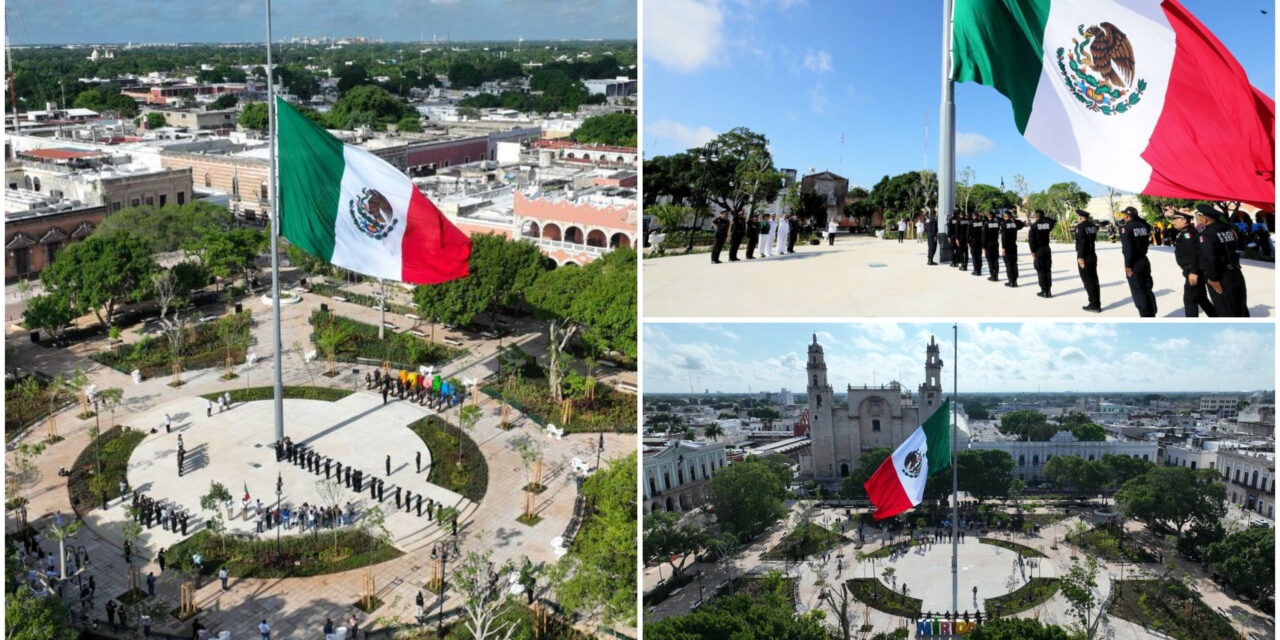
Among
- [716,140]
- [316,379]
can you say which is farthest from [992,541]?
[316,379]

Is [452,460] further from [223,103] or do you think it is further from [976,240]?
[223,103]

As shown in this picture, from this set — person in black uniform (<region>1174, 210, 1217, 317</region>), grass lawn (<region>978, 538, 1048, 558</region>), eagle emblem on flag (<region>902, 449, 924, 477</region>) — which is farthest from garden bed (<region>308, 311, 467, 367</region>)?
person in black uniform (<region>1174, 210, 1217, 317</region>)

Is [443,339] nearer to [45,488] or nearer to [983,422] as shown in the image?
[45,488]

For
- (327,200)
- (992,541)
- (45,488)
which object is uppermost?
(327,200)

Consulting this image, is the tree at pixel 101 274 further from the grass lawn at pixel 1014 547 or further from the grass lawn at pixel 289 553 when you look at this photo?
the grass lawn at pixel 1014 547

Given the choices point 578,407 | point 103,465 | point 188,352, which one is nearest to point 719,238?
point 578,407

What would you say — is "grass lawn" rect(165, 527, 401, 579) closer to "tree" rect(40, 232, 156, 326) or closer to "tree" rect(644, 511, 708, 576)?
"tree" rect(644, 511, 708, 576)
